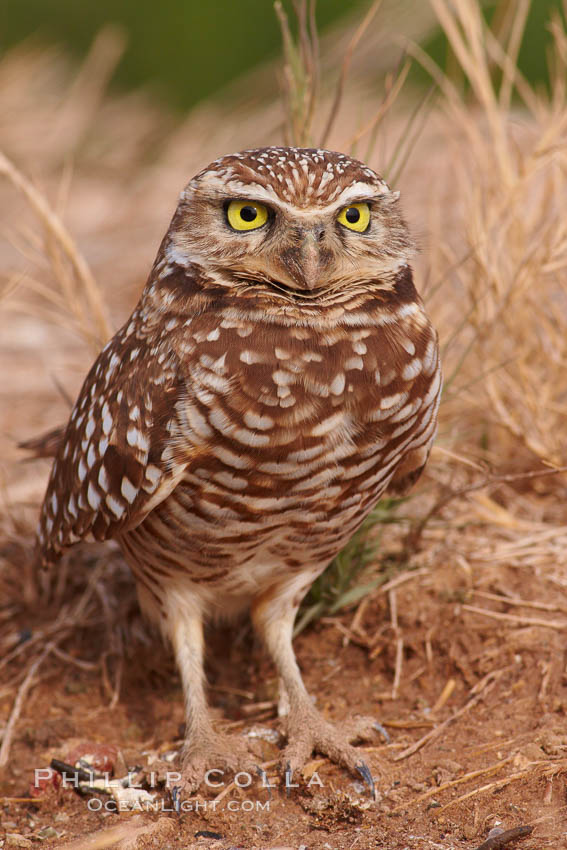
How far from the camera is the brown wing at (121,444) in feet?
9.04

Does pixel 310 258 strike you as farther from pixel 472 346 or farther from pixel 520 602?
pixel 520 602

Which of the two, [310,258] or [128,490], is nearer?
[310,258]

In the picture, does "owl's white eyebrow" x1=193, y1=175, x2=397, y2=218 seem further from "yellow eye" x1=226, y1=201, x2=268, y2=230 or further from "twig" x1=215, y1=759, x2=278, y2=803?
"twig" x1=215, y1=759, x2=278, y2=803

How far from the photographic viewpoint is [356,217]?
2.68 m

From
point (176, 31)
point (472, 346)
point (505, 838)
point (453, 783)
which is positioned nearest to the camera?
point (505, 838)

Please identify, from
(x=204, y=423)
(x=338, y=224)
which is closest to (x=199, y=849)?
(x=204, y=423)

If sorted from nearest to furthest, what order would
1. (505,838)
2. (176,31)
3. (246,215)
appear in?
1. (505,838)
2. (246,215)
3. (176,31)

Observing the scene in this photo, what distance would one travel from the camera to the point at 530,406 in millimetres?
3828

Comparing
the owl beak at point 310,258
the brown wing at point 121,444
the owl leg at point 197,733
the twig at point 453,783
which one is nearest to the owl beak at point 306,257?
the owl beak at point 310,258

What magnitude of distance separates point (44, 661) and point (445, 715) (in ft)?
5.36

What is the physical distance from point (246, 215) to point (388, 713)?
1757 mm

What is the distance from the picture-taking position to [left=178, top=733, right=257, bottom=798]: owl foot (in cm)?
298

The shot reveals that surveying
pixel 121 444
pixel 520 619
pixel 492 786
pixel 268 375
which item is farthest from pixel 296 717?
pixel 268 375

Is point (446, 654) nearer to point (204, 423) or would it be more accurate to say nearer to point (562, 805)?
point (562, 805)
